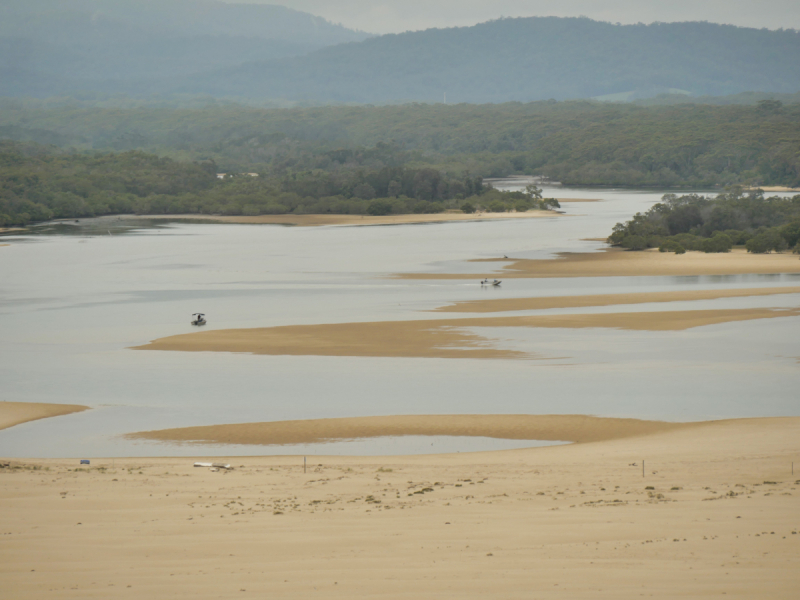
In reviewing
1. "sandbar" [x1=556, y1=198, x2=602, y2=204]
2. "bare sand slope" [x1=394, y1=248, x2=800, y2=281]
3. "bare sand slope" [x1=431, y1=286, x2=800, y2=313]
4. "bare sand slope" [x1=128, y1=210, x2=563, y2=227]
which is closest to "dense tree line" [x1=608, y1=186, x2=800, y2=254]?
"bare sand slope" [x1=394, y1=248, x2=800, y2=281]

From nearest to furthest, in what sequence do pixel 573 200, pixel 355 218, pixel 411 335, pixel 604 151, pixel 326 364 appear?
pixel 326 364, pixel 411 335, pixel 355 218, pixel 573 200, pixel 604 151

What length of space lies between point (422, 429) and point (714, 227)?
50642 millimetres

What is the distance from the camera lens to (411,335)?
2839cm

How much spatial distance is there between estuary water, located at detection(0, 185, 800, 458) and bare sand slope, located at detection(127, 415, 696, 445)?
1.62 feet

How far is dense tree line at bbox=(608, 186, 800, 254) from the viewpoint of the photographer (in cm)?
5641

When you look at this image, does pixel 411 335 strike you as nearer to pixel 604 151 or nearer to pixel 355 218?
pixel 355 218

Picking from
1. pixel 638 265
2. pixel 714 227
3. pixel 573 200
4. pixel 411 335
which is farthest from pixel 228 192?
pixel 411 335

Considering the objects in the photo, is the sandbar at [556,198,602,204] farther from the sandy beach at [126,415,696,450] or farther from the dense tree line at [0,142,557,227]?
the sandy beach at [126,415,696,450]

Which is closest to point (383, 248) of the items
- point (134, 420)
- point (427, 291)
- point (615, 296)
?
point (427, 291)

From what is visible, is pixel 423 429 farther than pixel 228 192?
No

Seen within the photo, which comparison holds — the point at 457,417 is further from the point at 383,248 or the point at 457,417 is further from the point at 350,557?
the point at 383,248

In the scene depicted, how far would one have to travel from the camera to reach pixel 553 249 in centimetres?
6050

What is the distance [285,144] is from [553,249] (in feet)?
426

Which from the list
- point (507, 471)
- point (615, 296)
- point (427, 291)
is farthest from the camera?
point (427, 291)
